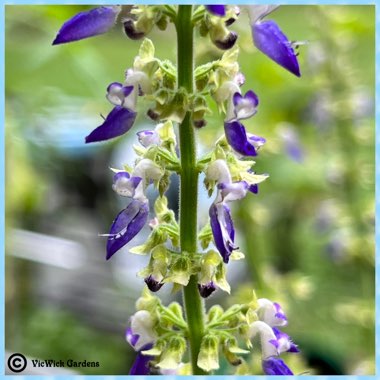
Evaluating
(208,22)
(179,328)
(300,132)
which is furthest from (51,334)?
(208,22)

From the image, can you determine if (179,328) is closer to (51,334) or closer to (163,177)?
(163,177)

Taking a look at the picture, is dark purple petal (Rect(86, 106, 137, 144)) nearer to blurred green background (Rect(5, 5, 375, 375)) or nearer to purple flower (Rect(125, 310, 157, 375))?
purple flower (Rect(125, 310, 157, 375))

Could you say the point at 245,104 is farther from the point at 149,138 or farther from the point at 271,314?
the point at 271,314

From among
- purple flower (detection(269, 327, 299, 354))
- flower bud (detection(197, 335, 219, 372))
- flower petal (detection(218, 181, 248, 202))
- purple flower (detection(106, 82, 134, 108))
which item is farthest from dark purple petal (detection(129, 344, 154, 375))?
purple flower (detection(106, 82, 134, 108))

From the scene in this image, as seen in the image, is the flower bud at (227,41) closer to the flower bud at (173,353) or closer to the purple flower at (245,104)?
the purple flower at (245,104)

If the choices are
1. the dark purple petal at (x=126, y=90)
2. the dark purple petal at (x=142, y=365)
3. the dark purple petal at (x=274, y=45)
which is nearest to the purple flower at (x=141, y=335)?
the dark purple petal at (x=142, y=365)
